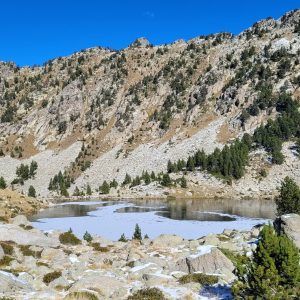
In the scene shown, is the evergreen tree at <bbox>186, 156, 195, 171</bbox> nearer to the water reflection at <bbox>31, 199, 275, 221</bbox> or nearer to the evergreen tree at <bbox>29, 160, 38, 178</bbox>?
the water reflection at <bbox>31, 199, 275, 221</bbox>

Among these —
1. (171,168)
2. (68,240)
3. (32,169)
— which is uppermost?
(171,168)

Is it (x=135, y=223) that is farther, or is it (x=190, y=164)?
(x=190, y=164)

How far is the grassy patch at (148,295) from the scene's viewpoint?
18188 millimetres

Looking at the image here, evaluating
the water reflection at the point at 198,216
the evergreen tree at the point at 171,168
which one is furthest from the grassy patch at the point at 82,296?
the evergreen tree at the point at 171,168

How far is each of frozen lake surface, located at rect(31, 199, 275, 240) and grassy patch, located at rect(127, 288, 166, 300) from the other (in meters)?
24.1

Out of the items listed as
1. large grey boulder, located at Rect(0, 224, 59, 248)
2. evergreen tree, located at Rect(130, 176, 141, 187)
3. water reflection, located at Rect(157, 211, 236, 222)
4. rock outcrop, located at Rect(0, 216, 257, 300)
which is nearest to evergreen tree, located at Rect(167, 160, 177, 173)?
evergreen tree, located at Rect(130, 176, 141, 187)

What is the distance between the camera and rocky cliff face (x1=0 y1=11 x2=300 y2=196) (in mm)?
126875

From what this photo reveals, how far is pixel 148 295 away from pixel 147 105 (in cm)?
14103

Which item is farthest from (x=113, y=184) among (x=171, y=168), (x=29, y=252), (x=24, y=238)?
(x=29, y=252)

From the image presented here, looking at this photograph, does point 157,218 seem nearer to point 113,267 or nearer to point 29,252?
point 29,252

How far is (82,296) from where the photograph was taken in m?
18.2

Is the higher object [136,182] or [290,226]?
[136,182]

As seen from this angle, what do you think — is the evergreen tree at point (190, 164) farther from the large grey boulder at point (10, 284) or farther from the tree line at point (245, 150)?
the large grey boulder at point (10, 284)

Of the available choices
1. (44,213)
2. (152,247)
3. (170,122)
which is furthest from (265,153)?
(152,247)
